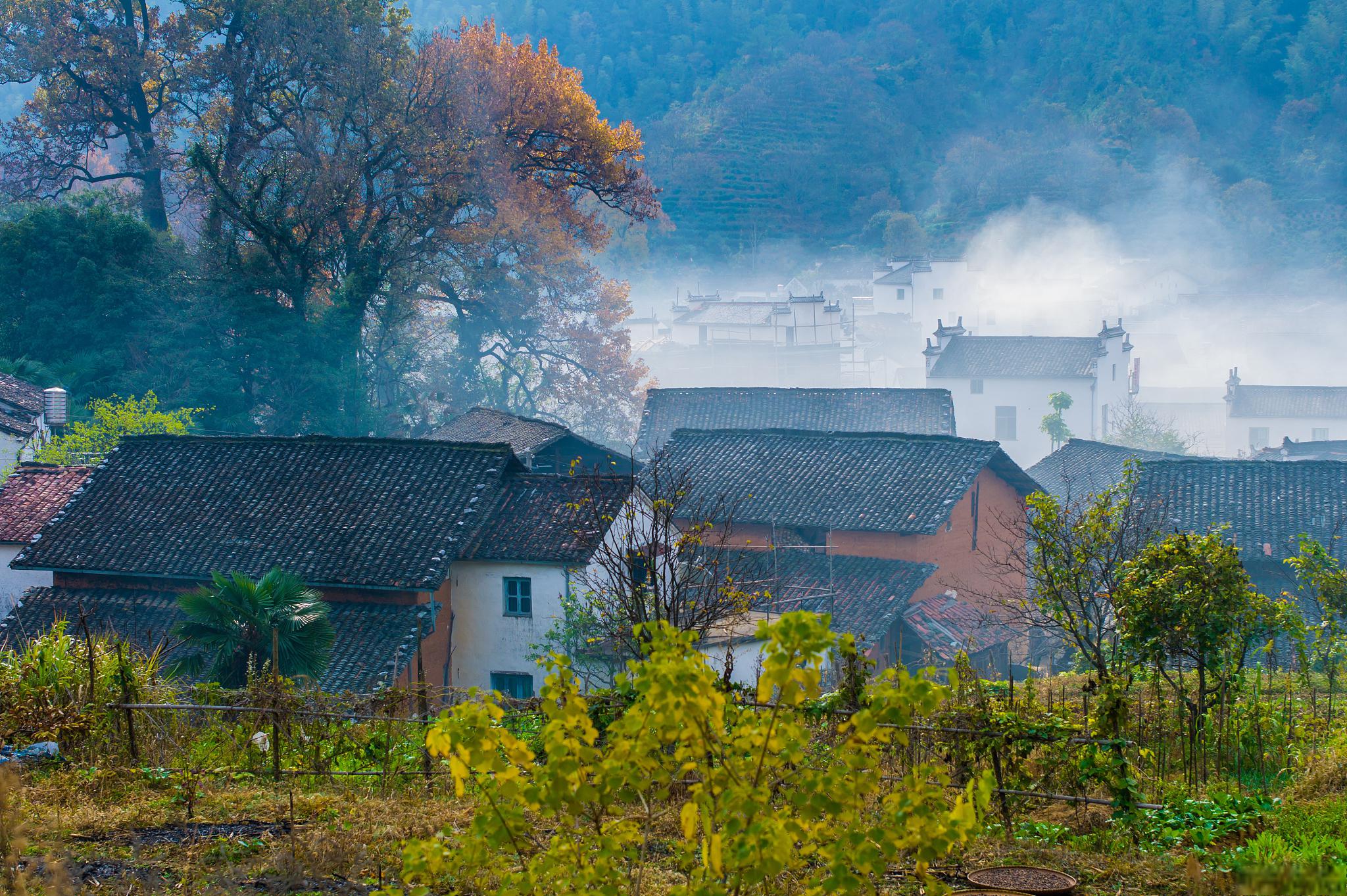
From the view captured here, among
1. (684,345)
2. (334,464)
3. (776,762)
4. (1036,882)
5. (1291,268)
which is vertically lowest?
(1036,882)

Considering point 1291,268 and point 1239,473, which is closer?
point 1239,473

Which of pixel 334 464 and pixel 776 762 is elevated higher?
pixel 334 464

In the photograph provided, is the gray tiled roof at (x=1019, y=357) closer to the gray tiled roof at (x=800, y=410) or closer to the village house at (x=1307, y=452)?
the village house at (x=1307, y=452)

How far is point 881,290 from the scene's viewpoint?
67.8 metres

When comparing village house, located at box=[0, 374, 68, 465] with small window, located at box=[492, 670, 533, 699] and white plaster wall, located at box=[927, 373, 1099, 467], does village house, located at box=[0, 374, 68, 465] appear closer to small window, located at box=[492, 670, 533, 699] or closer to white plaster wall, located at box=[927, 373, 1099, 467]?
small window, located at box=[492, 670, 533, 699]

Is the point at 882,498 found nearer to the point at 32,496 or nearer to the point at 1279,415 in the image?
the point at 32,496

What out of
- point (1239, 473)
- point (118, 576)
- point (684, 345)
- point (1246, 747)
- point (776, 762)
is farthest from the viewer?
point (684, 345)

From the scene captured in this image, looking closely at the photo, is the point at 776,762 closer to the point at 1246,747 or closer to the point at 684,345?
the point at 1246,747

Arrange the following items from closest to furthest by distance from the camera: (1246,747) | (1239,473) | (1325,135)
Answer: (1246,747) < (1239,473) < (1325,135)

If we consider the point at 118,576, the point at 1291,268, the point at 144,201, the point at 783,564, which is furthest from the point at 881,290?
the point at 118,576

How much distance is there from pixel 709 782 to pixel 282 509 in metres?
16.9

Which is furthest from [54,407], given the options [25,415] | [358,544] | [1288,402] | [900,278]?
[900,278]

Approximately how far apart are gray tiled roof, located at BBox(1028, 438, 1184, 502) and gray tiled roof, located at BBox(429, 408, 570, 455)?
41.0ft

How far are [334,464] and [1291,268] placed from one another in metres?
72.3
